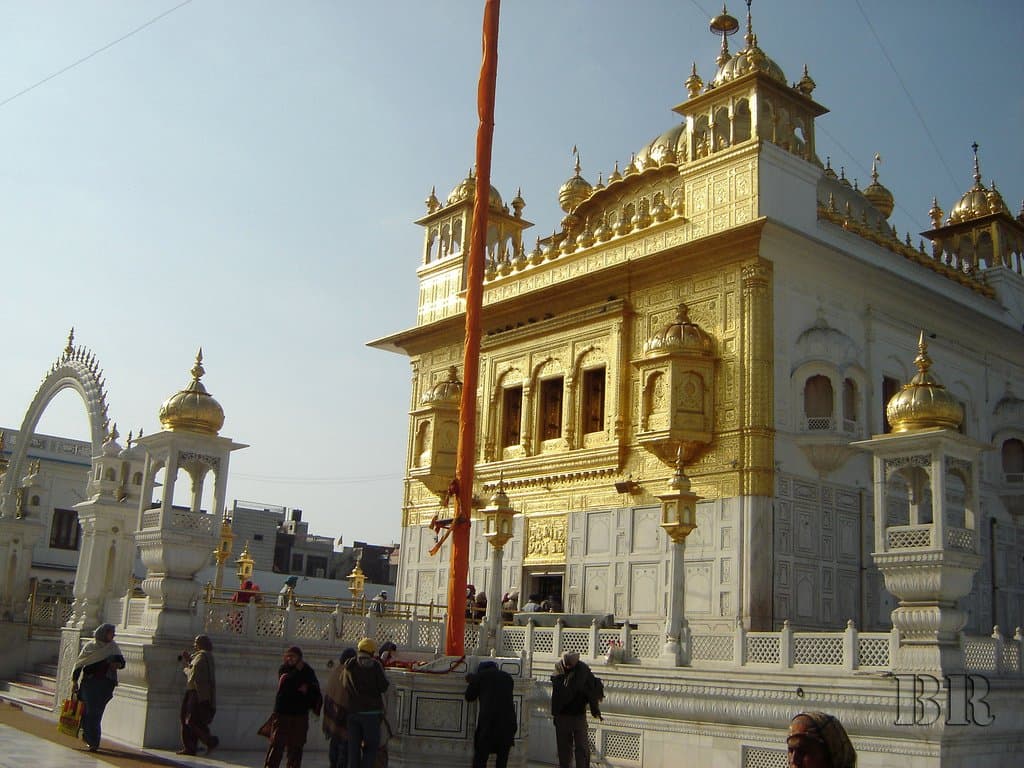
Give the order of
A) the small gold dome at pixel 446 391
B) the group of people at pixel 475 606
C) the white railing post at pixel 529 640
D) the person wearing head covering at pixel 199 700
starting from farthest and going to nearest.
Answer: the small gold dome at pixel 446 391 → the group of people at pixel 475 606 → the white railing post at pixel 529 640 → the person wearing head covering at pixel 199 700

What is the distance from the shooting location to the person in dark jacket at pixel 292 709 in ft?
30.9

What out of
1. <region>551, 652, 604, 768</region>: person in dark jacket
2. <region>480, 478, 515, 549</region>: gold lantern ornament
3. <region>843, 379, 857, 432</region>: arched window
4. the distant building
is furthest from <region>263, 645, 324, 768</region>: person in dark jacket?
the distant building

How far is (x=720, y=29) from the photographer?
20.3 meters

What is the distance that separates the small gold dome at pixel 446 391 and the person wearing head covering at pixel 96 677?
10.9m

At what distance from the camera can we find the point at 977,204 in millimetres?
23766

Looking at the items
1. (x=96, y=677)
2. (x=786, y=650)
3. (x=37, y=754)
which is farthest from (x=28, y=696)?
(x=786, y=650)

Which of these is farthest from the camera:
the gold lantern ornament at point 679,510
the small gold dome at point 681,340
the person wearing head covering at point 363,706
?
the small gold dome at point 681,340

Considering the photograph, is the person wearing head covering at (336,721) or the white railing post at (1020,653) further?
the white railing post at (1020,653)

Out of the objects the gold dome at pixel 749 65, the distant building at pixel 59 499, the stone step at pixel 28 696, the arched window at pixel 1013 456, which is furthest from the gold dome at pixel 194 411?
the distant building at pixel 59 499

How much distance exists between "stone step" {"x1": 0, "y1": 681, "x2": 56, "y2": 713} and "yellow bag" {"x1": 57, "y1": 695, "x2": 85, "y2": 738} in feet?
9.93

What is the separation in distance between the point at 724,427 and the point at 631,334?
289 centimetres

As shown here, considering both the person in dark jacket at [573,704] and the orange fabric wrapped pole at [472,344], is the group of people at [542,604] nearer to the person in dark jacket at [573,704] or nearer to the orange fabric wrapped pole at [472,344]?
the orange fabric wrapped pole at [472,344]

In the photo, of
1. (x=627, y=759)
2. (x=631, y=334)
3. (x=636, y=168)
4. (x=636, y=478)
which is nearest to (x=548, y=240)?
(x=636, y=168)

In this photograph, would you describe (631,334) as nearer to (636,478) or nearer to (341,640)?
(636,478)
